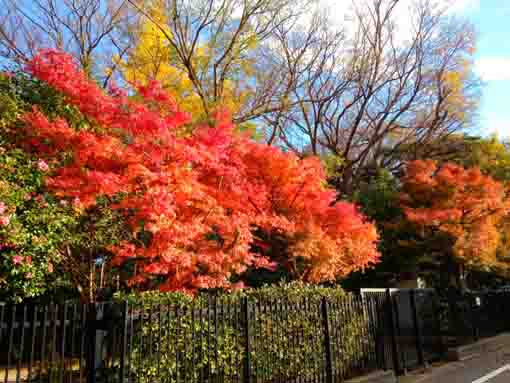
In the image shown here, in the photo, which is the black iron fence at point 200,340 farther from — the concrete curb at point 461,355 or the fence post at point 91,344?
the concrete curb at point 461,355

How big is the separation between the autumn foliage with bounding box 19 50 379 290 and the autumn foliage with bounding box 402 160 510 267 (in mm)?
6244

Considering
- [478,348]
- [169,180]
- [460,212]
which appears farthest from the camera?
[460,212]

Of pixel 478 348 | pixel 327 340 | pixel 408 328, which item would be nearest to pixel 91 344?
pixel 327 340

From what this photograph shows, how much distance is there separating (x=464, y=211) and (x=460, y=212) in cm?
46

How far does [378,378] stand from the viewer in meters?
7.48

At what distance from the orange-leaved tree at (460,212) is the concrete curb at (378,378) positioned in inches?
335

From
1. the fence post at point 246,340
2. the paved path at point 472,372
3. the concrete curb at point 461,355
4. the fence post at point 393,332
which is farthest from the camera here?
the fence post at point 393,332

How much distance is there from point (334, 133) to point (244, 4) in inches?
440

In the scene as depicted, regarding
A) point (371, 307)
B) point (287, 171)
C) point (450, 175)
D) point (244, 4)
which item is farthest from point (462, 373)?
point (244, 4)

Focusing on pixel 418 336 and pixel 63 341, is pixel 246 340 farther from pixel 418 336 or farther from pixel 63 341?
pixel 418 336

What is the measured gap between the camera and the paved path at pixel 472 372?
7793 millimetres

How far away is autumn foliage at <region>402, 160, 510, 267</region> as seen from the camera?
14.7 m

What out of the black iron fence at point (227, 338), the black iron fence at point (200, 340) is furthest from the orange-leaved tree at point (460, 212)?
the black iron fence at point (200, 340)

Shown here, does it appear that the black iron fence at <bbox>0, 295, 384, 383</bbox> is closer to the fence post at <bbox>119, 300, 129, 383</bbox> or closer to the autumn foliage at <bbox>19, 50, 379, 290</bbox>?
the fence post at <bbox>119, 300, 129, 383</bbox>
